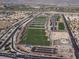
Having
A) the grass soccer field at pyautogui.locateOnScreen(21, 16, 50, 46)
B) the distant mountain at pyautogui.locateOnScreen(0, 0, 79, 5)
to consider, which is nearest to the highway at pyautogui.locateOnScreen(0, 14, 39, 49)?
the grass soccer field at pyautogui.locateOnScreen(21, 16, 50, 46)

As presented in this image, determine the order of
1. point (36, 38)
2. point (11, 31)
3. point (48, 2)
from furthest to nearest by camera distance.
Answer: point (48, 2) → point (11, 31) → point (36, 38)

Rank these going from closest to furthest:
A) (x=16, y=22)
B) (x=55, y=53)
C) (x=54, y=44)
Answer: (x=55, y=53)
(x=54, y=44)
(x=16, y=22)

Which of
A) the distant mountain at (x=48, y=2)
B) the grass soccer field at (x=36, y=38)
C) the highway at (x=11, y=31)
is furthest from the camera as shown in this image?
the distant mountain at (x=48, y=2)

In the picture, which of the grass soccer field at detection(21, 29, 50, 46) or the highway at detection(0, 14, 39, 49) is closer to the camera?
the grass soccer field at detection(21, 29, 50, 46)

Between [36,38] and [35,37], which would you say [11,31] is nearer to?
[35,37]

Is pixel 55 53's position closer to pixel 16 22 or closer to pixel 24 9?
pixel 16 22

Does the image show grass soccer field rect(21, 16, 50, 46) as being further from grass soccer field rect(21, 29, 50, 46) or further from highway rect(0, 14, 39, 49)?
highway rect(0, 14, 39, 49)

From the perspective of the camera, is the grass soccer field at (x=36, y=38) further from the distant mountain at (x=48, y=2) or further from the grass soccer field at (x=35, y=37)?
the distant mountain at (x=48, y=2)

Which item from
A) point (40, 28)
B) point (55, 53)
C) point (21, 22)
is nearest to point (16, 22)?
point (21, 22)

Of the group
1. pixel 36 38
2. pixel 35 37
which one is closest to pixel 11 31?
pixel 35 37

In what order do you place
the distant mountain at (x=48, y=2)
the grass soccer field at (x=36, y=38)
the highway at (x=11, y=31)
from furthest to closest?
the distant mountain at (x=48, y=2), the highway at (x=11, y=31), the grass soccer field at (x=36, y=38)

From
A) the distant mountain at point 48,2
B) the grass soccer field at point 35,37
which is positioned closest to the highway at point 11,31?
the grass soccer field at point 35,37
